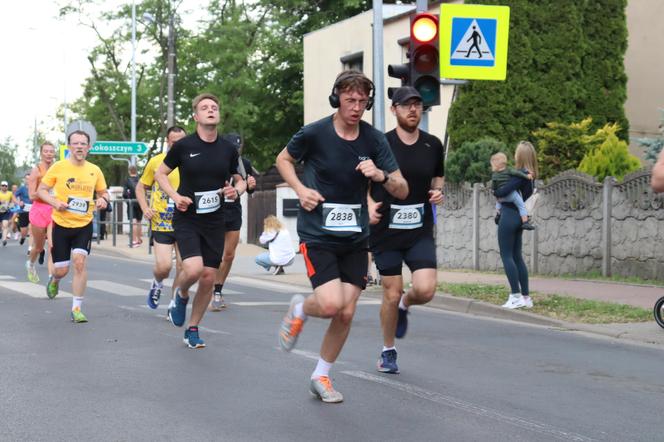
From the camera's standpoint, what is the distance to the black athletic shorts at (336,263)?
6422 mm

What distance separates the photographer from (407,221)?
295 inches

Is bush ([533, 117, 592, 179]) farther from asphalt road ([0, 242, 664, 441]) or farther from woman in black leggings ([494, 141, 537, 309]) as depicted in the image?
asphalt road ([0, 242, 664, 441])

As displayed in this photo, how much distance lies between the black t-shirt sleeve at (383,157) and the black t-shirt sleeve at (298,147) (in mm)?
449

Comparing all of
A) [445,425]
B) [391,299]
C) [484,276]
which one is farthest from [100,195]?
[484,276]

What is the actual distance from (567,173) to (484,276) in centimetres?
216

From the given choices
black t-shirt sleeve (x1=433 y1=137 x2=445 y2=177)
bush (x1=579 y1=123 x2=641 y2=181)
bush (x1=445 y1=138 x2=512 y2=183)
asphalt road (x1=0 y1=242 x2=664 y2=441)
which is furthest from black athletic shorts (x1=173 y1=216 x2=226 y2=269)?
bush (x1=445 y1=138 x2=512 y2=183)

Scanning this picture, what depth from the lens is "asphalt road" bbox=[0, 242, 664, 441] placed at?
5801mm

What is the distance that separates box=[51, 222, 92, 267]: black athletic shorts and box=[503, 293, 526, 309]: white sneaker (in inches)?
189

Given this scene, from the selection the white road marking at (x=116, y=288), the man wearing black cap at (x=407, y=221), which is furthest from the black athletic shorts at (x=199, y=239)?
the white road marking at (x=116, y=288)

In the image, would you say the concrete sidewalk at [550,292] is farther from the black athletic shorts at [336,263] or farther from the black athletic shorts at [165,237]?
the black athletic shorts at [336,263]

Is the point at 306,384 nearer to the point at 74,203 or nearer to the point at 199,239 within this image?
the point at 199,239

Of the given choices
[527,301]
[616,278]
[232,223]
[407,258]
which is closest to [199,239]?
[407,258]

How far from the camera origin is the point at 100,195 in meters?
11.3

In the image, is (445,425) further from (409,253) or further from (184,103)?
(184,103)
